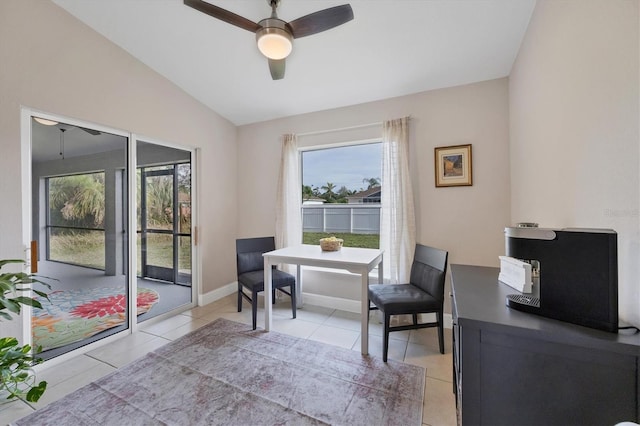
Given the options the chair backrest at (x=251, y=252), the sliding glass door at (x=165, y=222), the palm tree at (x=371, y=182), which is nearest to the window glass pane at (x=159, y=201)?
the sliding glass door at (x=165, y=222)

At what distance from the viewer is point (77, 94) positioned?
87.1 inches

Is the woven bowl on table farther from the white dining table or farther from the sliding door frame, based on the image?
the sliding door frame

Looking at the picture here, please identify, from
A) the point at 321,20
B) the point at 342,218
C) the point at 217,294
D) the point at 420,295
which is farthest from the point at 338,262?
the point at 217,294

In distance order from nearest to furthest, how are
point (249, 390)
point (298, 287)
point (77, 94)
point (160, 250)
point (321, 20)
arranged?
point (321, 20)
point (249, 390)
point (77, 94)
point (160, 250)
point (298, 287)

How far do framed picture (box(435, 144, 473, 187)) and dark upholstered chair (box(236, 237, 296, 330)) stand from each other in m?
2.01

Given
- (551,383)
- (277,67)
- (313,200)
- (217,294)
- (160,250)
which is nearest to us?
(551,383)

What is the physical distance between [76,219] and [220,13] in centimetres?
225

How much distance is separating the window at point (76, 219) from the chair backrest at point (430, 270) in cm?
319

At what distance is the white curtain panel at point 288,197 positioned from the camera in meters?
3.42

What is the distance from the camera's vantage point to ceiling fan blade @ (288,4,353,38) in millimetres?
1541

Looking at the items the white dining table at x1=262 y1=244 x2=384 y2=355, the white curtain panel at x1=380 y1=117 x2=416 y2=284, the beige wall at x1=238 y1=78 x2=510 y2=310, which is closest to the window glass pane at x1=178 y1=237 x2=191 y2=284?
the white dining table at x1=262 y1=244 x2=384 y2=355

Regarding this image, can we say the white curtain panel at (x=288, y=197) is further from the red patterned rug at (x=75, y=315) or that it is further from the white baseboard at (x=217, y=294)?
the red patterned rug at (x=75, y=315)

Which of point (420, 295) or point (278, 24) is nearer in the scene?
point (278, 24)

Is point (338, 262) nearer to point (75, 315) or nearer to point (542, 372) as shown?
point (542, 372)
